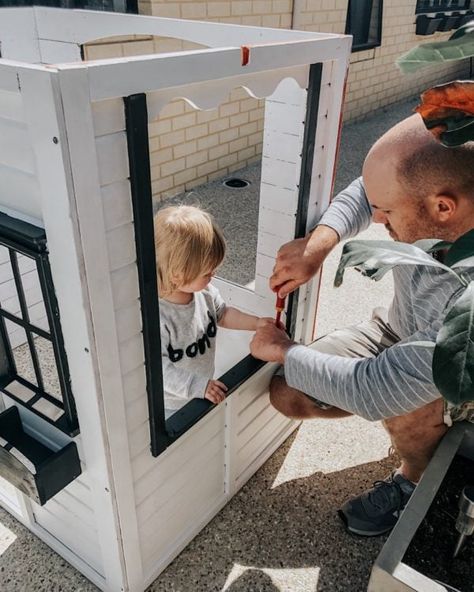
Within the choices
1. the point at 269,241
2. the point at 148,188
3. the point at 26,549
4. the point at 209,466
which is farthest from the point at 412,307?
the point at 26,549

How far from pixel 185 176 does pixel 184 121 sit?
1.54 ft

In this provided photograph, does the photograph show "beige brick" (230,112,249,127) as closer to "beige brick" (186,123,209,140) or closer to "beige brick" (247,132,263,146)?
"beige brick" (247,132,263,146)

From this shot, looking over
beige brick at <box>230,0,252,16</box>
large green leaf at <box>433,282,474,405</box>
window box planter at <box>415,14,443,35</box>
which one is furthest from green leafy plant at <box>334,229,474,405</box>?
window box planter at <box>415,14,443,35</box>

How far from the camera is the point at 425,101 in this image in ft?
2.48

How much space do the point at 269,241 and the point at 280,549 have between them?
113 cm

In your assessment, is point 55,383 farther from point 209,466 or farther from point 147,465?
point 209,466

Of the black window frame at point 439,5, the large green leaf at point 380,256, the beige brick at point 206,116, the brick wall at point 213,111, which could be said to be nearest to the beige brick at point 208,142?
the brick wall at point 213,111

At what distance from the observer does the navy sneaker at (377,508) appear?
1.91 metres

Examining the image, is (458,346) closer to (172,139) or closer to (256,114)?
(172,139)

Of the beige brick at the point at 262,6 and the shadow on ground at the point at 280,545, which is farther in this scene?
the beige brick at the point at 262,6

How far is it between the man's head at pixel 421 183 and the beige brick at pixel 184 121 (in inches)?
120

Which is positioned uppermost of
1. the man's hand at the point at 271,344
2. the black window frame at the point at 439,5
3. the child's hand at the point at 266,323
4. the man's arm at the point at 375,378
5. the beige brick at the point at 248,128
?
the black window frame at the point at 439,5

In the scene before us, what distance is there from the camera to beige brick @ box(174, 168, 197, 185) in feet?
15.2

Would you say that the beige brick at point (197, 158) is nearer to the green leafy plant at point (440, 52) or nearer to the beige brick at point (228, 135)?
the beige brick at point (228, 135)
